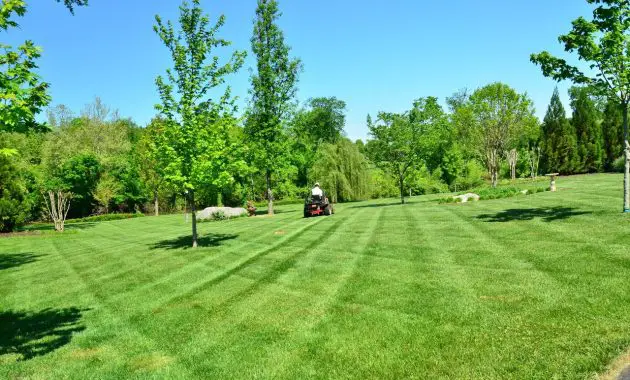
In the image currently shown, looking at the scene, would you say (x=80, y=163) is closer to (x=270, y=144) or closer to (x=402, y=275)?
(x=270, y=144)

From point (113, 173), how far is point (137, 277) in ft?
114

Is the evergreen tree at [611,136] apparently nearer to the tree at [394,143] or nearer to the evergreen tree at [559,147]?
the evergreen tree at [559,147]

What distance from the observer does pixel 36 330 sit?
700 cm

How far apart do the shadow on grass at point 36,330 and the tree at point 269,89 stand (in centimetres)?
2121

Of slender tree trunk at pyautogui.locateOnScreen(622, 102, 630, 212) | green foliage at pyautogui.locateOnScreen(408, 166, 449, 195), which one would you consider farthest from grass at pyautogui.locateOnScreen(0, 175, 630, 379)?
green foliage at pyautogui.locateOnScreen(408, 166, 449, 195)

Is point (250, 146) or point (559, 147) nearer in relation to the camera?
point (250, 146)

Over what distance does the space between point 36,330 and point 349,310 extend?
524cm

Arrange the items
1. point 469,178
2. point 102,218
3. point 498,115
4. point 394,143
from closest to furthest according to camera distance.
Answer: point 394,143 < point 498,115 < point 102,218 < point 469,178

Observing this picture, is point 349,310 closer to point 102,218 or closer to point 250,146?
point 250,146

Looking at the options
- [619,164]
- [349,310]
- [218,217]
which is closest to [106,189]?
[218,217]

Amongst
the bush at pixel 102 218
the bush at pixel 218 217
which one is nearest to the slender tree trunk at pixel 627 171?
the bush at pixel 218 217

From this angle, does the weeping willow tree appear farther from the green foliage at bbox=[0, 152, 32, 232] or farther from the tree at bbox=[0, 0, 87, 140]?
the tree at bbox=[0, 0, 87, 140]

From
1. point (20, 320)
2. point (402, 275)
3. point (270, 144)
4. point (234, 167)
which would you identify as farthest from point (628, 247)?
point (270, 144)

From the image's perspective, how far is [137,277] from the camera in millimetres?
10305
